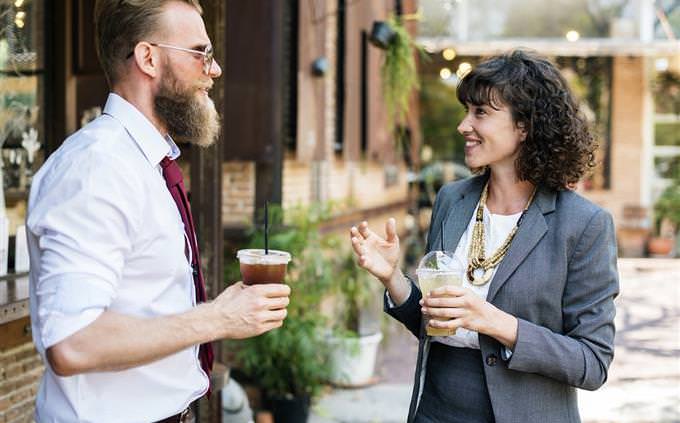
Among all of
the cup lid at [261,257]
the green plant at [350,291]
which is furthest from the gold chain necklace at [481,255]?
the green plant at [350,291]

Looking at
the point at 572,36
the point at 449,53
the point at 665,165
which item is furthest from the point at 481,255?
the point at 665,165

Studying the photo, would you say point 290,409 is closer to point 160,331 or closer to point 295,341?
point 295,341

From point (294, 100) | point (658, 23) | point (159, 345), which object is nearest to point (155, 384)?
point (159, 345)

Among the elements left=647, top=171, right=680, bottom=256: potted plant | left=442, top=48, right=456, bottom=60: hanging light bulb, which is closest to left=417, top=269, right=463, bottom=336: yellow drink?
left=442, top=48, right=456, bottom=60: hanging light bulb

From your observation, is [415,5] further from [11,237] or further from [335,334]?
[11,237]

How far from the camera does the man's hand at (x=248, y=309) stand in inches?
74.9

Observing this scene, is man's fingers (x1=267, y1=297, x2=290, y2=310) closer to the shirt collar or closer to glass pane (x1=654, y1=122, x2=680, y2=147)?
the shirt collar

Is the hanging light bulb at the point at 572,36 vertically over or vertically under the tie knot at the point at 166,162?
over

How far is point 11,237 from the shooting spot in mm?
4281

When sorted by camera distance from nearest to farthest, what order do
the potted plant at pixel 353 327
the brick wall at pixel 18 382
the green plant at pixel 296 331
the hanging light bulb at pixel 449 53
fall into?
the brick wall at pixel 18 382 → the green plant at pixel 296 331 → the potted plant at pixel 353 327 → the hanging light bulb at pixel 449 53

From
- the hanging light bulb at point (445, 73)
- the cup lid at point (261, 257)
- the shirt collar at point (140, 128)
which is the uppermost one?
the hanging light bulb at point (445, 73)

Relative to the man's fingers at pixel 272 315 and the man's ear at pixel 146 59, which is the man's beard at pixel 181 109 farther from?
the man's fingers at pixel 272 315

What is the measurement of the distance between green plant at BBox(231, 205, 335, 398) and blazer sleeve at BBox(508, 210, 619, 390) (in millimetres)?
3474

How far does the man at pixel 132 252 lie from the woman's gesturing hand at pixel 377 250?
0.55m
